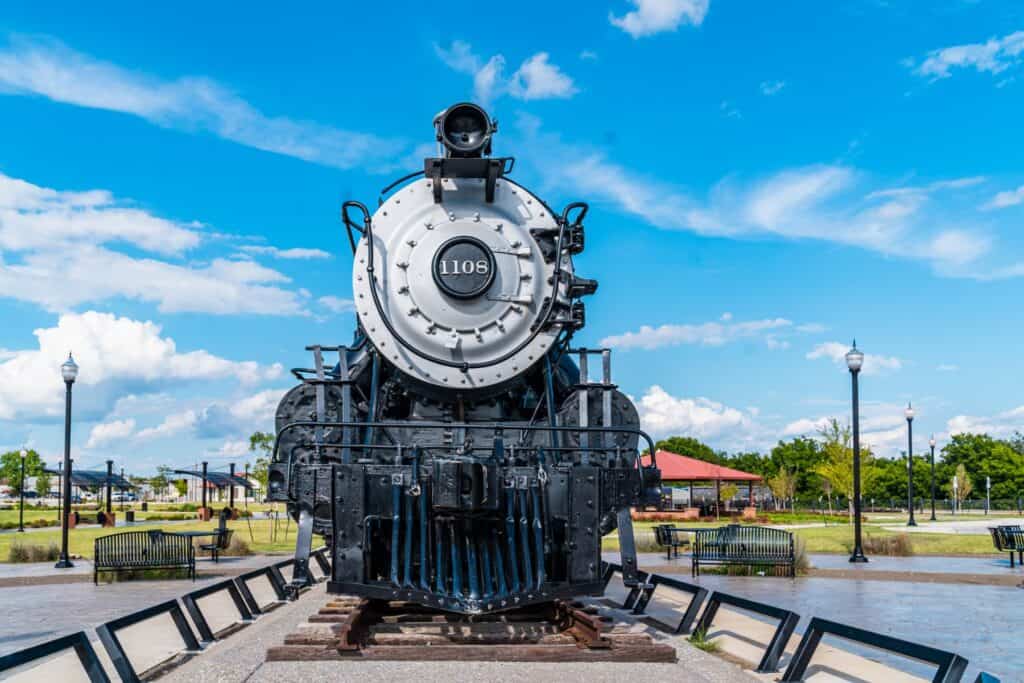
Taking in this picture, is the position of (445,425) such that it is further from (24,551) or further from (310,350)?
(24,551)

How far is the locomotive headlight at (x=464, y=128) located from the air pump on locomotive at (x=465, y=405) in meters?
0.02

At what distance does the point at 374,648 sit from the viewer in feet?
24.5

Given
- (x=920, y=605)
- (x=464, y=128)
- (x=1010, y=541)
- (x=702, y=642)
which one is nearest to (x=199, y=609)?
(x=702, y=642)

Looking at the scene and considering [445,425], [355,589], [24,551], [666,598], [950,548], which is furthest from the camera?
[950,548]

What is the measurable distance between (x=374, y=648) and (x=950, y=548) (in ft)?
65.5

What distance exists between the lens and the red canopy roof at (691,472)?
3497 centimetres

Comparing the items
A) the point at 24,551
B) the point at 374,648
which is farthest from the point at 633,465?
the point at 24,551

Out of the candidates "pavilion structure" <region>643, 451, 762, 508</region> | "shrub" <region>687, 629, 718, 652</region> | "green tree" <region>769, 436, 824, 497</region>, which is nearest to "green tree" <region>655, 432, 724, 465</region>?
"green tree" <region>769, 436, 824, 497</region>

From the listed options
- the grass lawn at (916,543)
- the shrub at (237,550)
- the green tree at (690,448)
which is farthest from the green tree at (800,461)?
the shrub at (237,550)

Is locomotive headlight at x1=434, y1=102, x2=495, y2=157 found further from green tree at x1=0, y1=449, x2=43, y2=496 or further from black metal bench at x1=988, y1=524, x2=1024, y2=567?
green tree at x1=0, y1=449, x2=43, y2=496

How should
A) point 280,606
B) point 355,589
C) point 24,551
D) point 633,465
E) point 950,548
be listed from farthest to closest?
point 950,548 < point 24,551 < point 280,606 < point 633,465 < point 355,589

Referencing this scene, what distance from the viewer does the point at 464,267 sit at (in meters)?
9.03

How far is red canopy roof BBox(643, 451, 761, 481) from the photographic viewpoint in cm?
3497

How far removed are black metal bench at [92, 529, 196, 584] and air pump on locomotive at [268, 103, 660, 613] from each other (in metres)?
8.38
